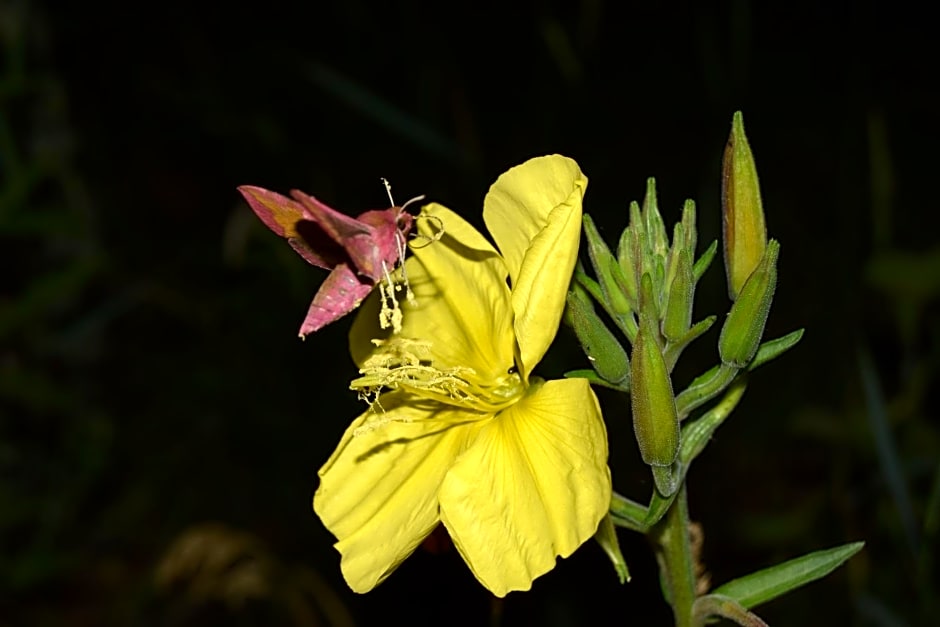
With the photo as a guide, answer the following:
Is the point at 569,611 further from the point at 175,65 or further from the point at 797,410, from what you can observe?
the point at 175,65

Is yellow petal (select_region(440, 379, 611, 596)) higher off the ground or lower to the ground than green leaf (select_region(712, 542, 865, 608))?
higher

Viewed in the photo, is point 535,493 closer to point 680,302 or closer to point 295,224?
point 680,302

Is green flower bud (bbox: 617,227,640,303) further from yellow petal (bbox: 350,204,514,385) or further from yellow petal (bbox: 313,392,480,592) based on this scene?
yellow petal (bbox: 313,392,480,592)

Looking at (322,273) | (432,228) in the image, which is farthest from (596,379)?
(322,273)

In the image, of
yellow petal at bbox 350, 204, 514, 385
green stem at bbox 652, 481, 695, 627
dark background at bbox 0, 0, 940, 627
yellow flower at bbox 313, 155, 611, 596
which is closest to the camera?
yellow flower at bbox 313, 155, 611, 596

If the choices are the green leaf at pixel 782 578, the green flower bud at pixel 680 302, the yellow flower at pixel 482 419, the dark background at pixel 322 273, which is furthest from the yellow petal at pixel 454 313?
the dark background at pixel 322 273

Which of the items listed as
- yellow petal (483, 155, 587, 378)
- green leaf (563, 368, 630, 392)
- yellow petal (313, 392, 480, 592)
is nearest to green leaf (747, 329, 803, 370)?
green leaf (563, 368, 630, 392)

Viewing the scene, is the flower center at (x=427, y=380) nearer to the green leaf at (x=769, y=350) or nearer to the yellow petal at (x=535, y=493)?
the yellow petal at (x=535, y=493)
